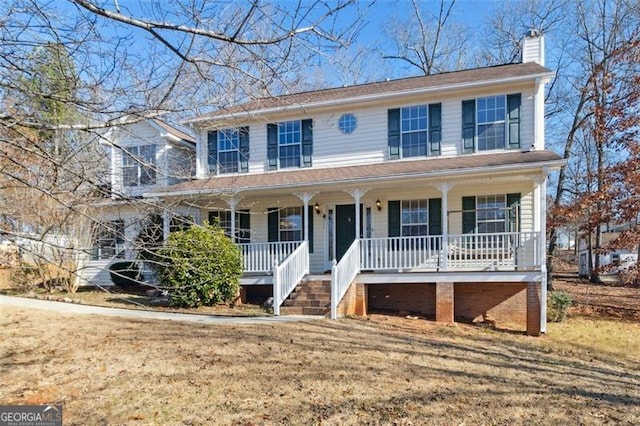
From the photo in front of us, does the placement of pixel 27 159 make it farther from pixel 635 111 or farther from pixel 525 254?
pixel 635 111

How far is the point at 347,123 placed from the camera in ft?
45.4

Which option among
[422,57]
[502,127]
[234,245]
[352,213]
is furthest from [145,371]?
[422,57]

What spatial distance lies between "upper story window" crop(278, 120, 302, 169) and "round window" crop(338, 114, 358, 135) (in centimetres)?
134

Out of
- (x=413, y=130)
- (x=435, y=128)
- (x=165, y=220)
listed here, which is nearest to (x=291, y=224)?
(x=413, y=130)

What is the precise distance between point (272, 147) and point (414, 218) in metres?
5.06

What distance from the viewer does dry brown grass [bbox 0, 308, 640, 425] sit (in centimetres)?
477

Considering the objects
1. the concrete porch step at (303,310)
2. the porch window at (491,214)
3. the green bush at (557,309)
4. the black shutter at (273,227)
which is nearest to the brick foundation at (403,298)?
the porch window at (491,214)

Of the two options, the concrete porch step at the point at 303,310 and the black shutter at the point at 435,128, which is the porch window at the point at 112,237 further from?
the black shutter at the point at 435,128

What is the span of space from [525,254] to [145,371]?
8752 mm

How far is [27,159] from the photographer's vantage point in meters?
4.57

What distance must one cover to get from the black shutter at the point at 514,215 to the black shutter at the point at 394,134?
342cm

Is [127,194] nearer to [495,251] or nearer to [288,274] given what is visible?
[288,274]

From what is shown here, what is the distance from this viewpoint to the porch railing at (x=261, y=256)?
42.0ft

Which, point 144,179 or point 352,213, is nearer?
point 144,179
